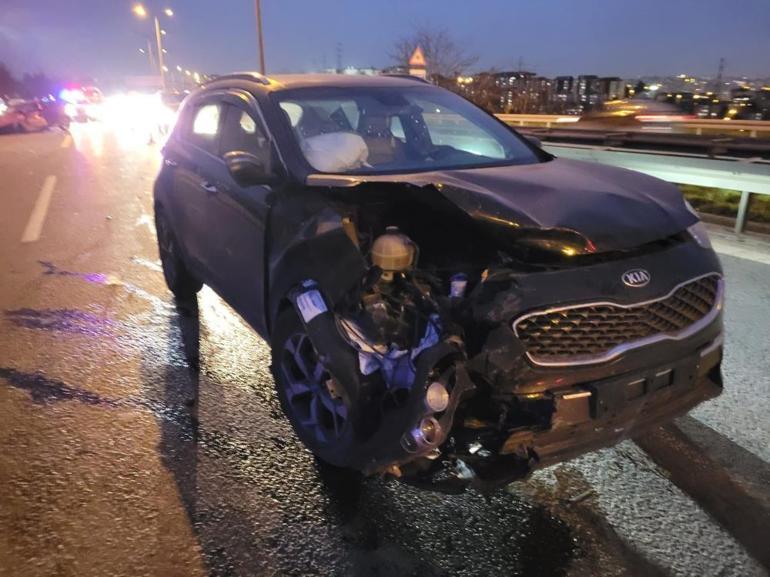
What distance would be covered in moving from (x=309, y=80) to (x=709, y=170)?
524cm

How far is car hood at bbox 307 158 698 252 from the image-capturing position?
8.14ft

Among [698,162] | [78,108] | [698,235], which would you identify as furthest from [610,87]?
[698,235]

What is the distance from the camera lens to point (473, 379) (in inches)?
89.5

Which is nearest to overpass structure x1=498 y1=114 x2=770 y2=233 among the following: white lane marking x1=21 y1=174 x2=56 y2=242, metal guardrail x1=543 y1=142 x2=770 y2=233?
metal guardrail x1=543 y1=142 x2=770 y2=233

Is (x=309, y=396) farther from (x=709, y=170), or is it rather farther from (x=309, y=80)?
(x=709, y=170)

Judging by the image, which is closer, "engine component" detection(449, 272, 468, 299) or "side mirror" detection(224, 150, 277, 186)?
"engine component" detection(449, 272, 468, 299)

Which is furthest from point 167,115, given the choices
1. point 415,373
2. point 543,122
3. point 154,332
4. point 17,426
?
point 415,373

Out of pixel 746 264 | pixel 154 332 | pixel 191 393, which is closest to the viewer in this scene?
pixel 191 393

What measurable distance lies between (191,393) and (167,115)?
18.2 m

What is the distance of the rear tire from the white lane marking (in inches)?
114

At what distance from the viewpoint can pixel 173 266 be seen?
17.5ft

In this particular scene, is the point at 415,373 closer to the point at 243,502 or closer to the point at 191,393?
the point at 243,502

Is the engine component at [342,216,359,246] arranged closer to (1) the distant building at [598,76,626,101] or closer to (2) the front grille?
(2) the front grille

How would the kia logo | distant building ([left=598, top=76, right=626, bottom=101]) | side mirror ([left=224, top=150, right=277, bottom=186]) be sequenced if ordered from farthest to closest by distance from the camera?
distant building ([left=598, top=76, right=626, bottom=101])
side mirror ([left=224, top=150, right=277, bottom=186])
the kia logo
